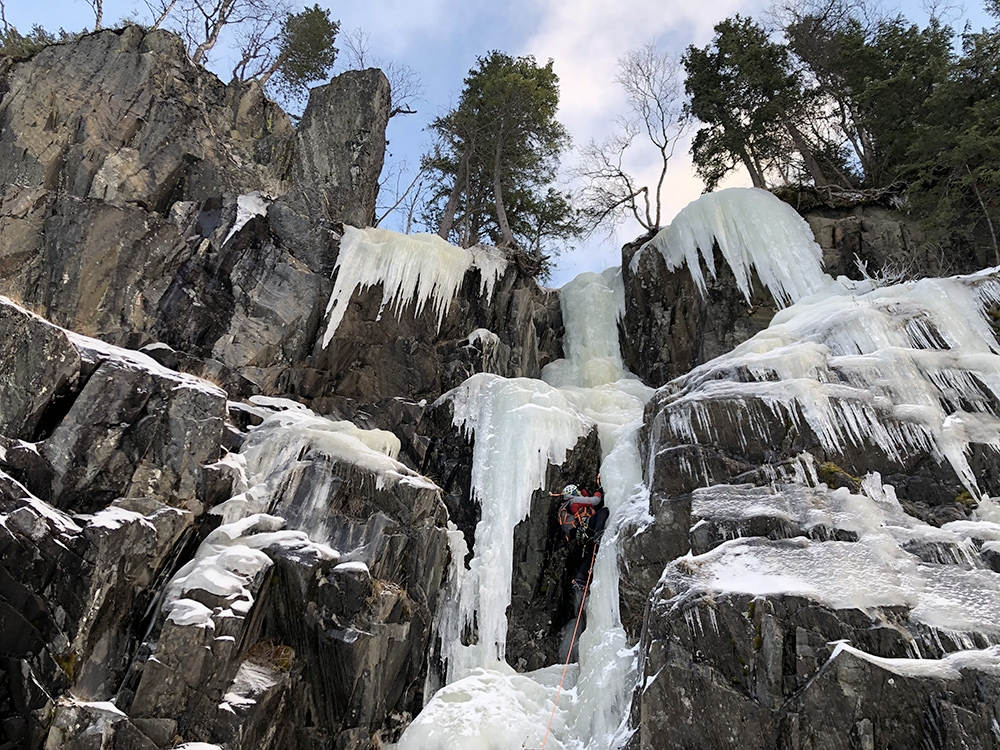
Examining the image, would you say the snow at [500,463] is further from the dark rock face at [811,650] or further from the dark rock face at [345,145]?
the dark rock face at [345,145]

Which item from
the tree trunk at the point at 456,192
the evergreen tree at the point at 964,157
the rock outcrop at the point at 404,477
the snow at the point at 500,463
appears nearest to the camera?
the rock outcrop at the point at 404,477

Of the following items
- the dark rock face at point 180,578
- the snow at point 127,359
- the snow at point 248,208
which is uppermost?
the snow at point 248,208

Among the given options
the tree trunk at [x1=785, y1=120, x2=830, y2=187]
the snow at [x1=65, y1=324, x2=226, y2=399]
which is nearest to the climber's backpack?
the snow at [x1=65, y1=324, x2=226, y2=399]

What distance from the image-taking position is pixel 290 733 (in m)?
6.88

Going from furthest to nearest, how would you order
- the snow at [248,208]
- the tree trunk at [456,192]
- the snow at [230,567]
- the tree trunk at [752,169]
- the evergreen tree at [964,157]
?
the tree trunk at [456,192] < the tree trunk at [752,169] < the snow at [248,208] < the evergreen tree at [964,157] < the snow at [230,567]

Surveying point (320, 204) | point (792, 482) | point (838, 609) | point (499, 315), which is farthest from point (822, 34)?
point (838, 609)

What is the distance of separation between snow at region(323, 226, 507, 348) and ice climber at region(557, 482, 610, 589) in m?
5.61

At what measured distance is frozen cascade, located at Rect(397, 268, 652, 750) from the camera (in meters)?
7.13

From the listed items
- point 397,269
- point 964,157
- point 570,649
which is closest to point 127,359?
point 397,269

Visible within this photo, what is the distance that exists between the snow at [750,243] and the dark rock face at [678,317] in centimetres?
21

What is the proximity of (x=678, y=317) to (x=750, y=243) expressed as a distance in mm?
2245

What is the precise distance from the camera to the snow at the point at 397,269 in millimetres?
13283

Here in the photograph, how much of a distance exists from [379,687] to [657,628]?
3.57 m

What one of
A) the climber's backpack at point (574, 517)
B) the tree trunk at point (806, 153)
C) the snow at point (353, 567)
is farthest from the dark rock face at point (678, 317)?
the snow at point (353, 567)
